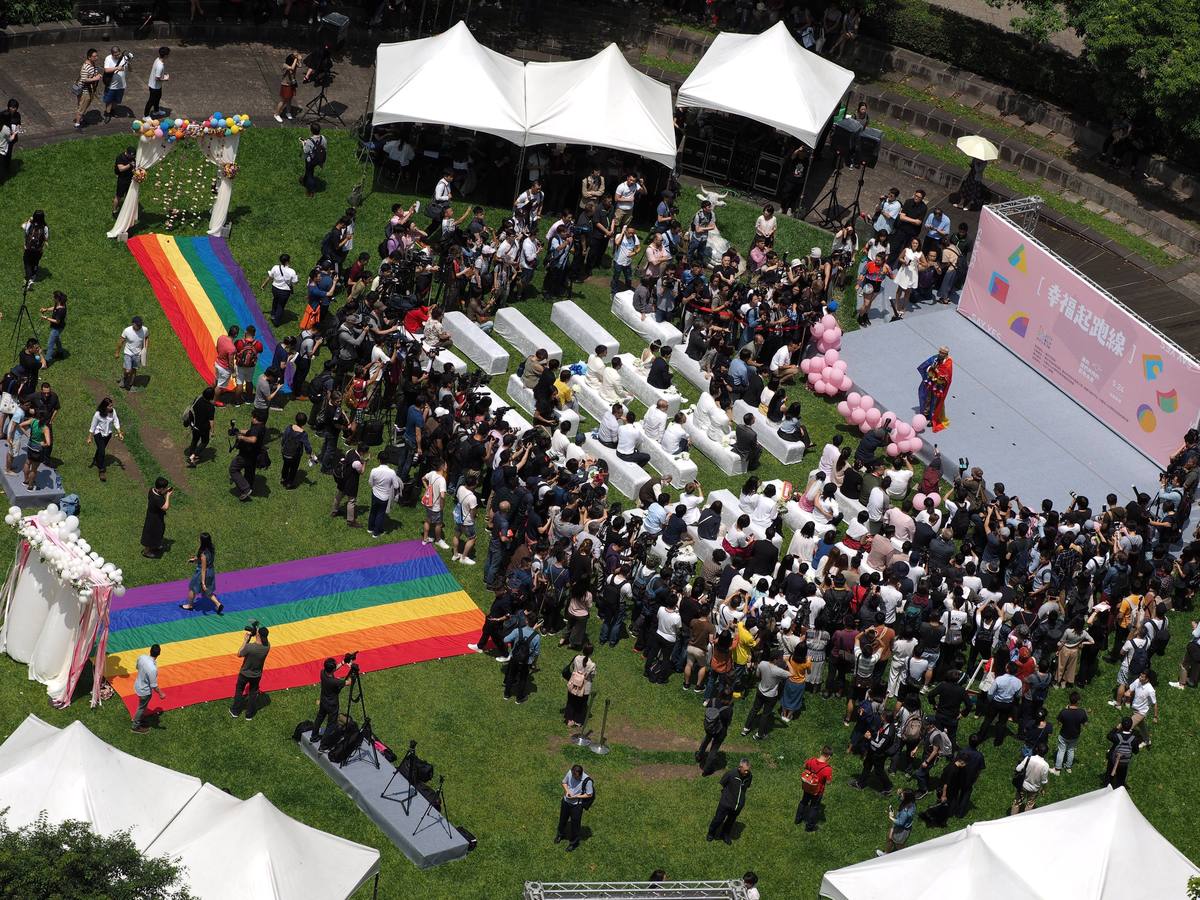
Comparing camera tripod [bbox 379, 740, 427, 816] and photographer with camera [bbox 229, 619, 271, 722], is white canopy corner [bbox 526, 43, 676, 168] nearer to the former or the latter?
photographer with camera [bbox 229, 619, 271, 722]

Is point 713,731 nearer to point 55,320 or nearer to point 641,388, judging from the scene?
point 641,388

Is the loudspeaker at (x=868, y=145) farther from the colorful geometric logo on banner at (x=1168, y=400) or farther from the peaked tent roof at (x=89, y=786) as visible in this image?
Result: the peaked tent roof at (x=89, y=786)

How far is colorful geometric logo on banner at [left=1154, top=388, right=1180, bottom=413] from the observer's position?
1144 inches

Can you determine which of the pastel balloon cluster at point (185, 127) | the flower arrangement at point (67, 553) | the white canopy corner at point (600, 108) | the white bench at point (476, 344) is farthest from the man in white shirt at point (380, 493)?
the white canopy corner at point (600, 108)

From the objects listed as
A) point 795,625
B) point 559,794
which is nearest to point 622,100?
point 795,625

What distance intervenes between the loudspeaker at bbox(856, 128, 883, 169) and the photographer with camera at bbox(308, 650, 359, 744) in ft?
56.8

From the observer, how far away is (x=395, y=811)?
70.1ft

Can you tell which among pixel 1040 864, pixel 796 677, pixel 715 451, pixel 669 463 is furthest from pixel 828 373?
pixel 1040 864

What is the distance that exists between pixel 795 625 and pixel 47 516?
381 inches

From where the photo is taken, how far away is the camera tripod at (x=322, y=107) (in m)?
35.1

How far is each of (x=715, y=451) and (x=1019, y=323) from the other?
6.78 metres

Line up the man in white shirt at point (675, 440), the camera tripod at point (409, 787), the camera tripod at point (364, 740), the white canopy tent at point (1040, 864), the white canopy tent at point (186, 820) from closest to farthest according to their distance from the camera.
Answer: the white canopy tent at point (186, 820)
the white canopy tent at point (1040, 864)
the camera tripod at point (409, 787)
the camera tripod at point (364, 740)
the man in white shirt at point (675, 440)

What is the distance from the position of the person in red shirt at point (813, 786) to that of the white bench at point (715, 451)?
271 inches

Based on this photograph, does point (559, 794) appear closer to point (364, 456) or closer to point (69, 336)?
point (364, 456)
